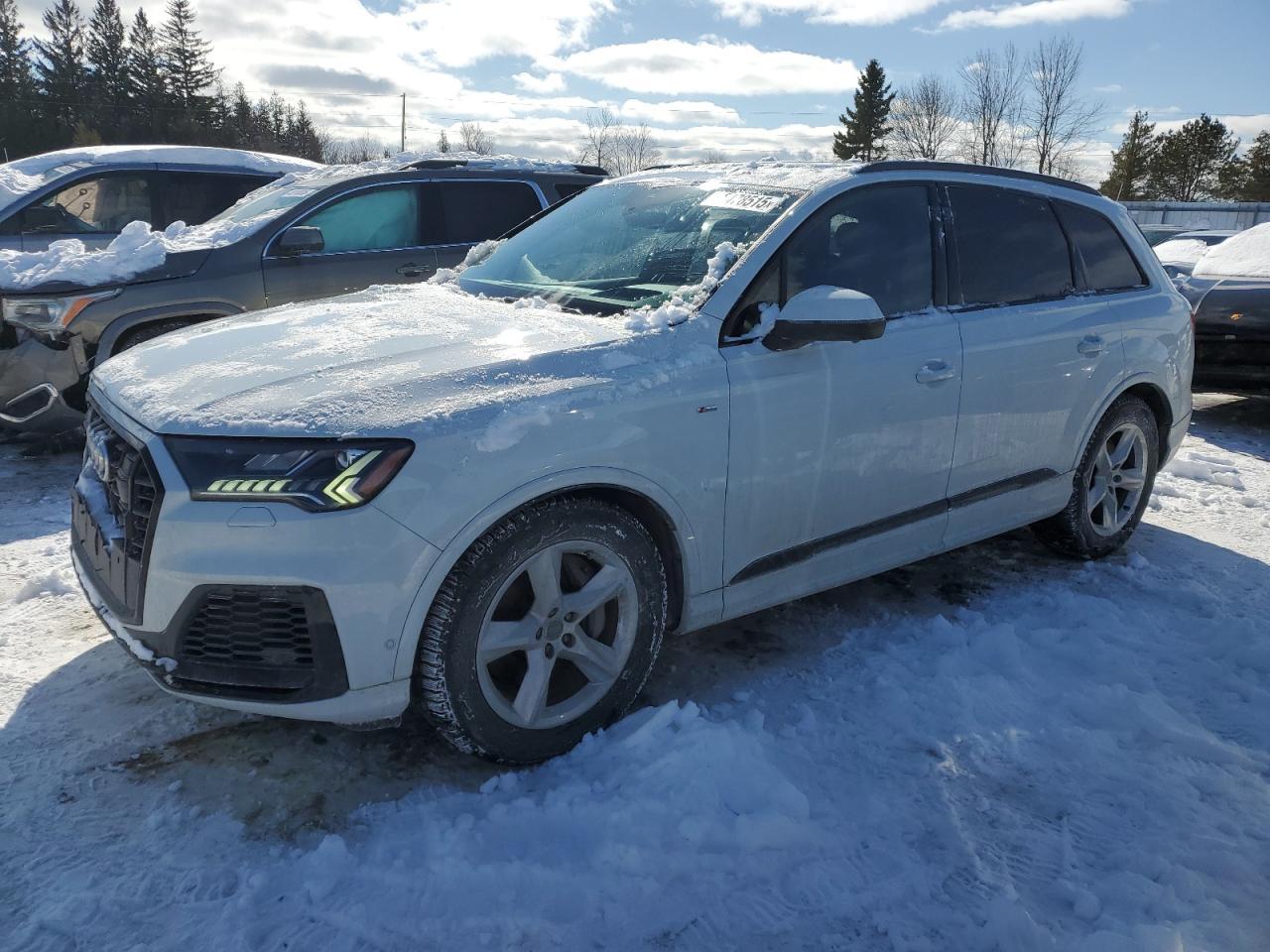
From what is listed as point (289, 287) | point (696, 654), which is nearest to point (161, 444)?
point (696, 654)

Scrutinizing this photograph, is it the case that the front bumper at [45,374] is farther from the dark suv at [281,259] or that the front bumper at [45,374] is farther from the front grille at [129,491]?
the front grille at [129,491]

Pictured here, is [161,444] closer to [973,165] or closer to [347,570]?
[347,570]

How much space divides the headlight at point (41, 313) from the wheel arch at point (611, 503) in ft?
13.9

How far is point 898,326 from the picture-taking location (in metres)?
3.54

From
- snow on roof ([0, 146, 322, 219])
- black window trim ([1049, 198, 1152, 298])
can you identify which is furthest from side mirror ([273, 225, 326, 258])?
black window trim ([1049, 198, 1152, 298])

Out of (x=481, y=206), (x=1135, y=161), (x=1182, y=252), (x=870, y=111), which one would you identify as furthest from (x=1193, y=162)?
(x=481, y=206)

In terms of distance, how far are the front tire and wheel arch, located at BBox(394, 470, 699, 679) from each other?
5cm

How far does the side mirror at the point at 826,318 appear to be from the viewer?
2.98 meters

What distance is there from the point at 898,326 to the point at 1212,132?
189 ft

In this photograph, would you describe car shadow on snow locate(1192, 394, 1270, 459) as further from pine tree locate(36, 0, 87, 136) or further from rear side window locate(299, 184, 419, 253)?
pine tree locate(36, 0, 87, 136)

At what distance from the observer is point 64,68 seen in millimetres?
56688

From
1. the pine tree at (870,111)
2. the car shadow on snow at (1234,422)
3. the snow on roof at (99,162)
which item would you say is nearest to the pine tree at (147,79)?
the pine tree at (870,111)

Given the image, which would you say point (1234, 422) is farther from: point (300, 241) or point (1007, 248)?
point (300, 241)

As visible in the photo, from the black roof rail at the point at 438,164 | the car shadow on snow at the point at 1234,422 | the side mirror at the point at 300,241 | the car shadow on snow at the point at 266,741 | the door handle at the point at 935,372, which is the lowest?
the car shadow on snow at the point at 266,741
